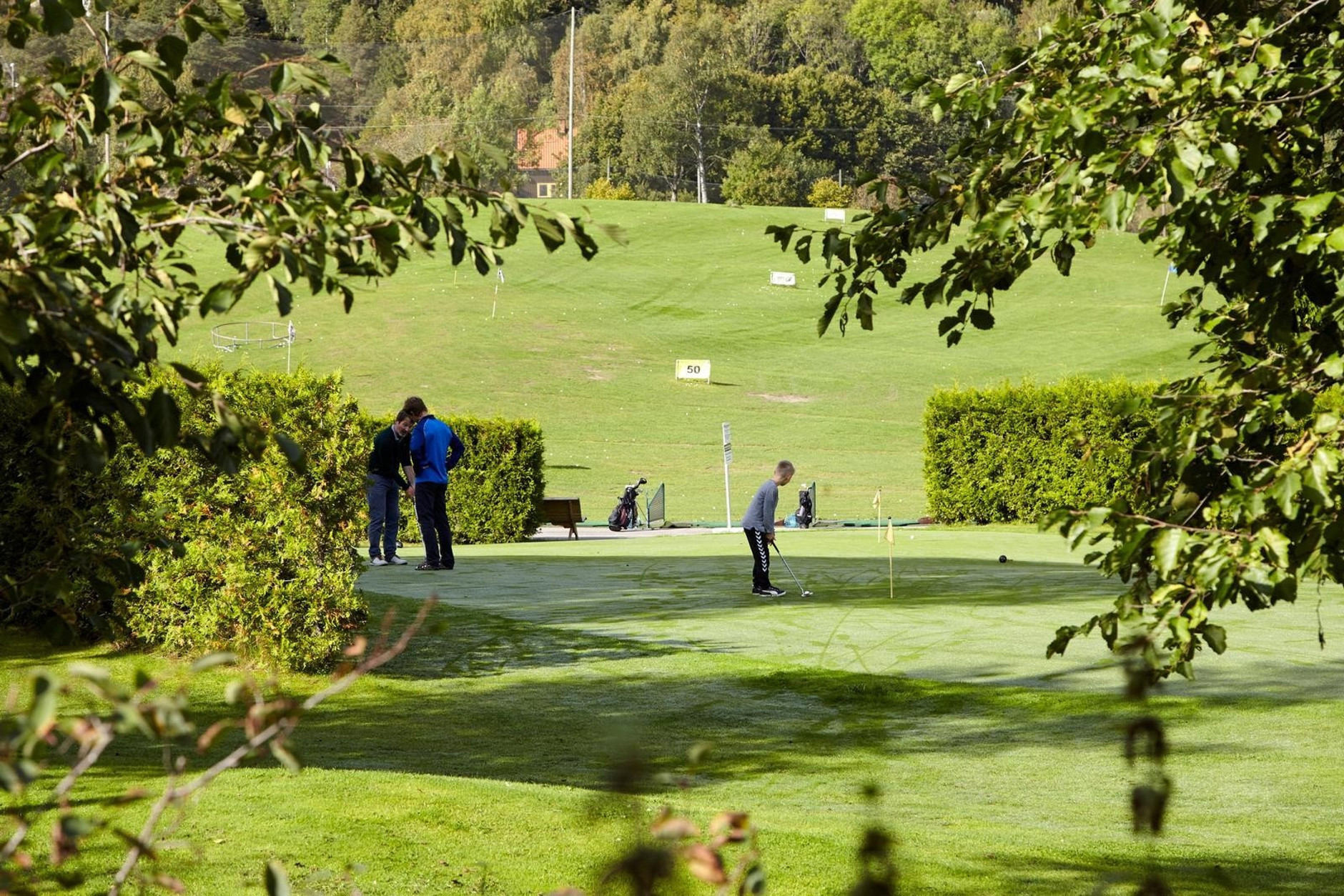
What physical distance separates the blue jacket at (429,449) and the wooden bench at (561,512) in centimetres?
987

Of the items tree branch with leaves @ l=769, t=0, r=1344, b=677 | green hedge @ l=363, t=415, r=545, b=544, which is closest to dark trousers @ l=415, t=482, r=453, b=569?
green hedge @ l=363, t=415, r=545, b=544

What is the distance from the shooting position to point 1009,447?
2720 centimetres

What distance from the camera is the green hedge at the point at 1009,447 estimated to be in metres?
26.9

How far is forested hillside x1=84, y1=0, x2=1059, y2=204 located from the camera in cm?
10394

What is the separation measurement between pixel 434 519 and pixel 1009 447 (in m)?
14.2

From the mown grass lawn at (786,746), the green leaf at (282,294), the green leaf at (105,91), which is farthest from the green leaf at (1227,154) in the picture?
the green leaf at (105,91)

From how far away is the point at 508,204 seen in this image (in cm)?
360

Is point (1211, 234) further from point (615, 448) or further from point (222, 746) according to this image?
point (615, 448)

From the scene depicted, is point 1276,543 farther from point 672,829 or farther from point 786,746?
point 786,746

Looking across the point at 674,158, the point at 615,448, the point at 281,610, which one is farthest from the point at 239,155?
the point at 674,158

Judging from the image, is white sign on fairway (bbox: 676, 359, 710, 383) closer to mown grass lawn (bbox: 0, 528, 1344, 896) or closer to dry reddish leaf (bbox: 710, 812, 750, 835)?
mown grass lawn (bbox: 0, 528, 1344, 896)

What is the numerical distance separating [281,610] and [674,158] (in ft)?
328

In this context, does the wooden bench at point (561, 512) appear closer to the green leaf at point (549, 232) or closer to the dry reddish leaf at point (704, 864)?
the green leaf at point (549, 232)

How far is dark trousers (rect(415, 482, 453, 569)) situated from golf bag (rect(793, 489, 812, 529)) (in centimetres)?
1425
